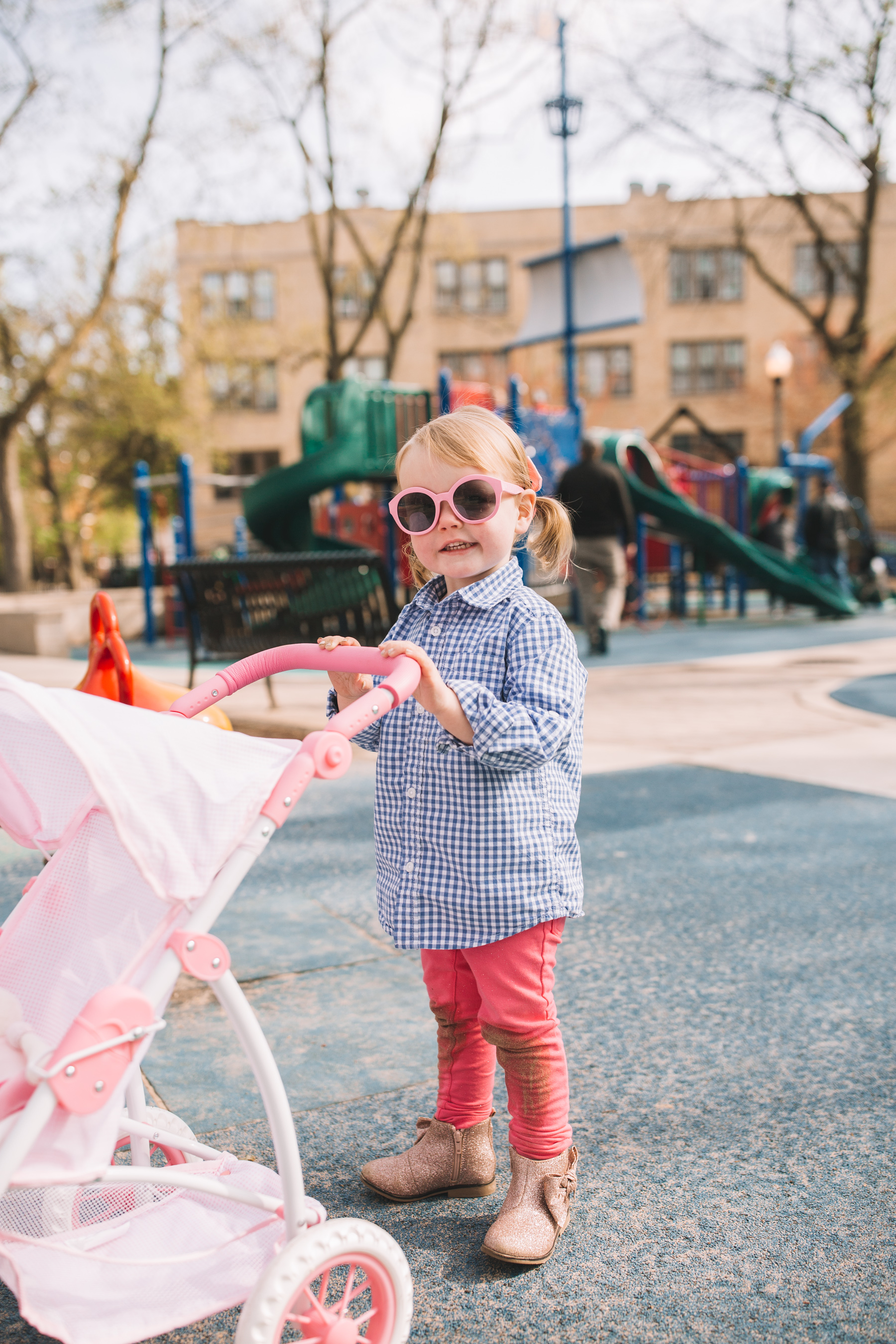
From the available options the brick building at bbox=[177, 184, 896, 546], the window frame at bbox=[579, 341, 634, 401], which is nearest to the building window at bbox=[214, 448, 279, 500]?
the brick building at bbox=[177, 184, 896, 546]

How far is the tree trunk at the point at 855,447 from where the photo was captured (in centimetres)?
2234

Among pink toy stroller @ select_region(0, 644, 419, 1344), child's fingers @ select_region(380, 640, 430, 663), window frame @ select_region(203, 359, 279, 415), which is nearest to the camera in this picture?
pink toy stroller @ select_region(0, 644, 419, 1344)

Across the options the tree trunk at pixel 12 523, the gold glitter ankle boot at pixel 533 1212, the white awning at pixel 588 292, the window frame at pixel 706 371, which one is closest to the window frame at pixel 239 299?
the window frame at pixel 706 371

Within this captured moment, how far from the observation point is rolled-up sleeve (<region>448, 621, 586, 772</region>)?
180cm

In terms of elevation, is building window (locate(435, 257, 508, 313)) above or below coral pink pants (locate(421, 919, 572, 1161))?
above

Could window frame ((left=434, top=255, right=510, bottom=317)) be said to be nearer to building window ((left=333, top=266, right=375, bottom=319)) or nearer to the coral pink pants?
building window ((left=333, top=266, right=375, bottom=319))

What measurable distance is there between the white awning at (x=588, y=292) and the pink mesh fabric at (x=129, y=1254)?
36.7ft

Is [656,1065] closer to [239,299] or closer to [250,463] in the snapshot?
[239,299]

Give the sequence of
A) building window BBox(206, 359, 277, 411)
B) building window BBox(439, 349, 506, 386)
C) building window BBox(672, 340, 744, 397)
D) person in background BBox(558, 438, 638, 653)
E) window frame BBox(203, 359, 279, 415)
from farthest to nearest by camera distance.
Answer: building window BBox(672, 340, 744, 397) → building window BBox(439, 349, 506, 386) → building window BBox(206, 359, 277, 411) → window frame BBox(203, 359, 279, 415) → person in background BBox(558, 438, 638, 653)

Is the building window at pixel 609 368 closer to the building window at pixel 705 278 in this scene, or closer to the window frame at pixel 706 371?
the window frame at pixel 706 371

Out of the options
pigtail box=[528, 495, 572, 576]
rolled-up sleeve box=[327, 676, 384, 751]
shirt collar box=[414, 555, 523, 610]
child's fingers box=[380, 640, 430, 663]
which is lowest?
rolled-up sleeve box=[327, 676, 384, 751]

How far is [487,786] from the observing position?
1931 mm

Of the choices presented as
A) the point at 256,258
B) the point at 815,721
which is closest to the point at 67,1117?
the point at 815,721

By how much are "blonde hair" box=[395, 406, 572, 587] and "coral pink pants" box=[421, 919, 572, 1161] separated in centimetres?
68
